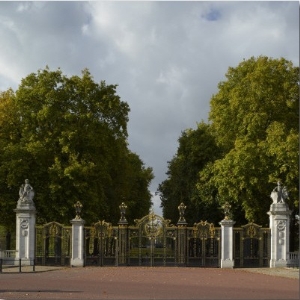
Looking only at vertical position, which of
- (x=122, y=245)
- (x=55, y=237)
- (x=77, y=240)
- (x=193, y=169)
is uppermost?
(x=193, y=169)

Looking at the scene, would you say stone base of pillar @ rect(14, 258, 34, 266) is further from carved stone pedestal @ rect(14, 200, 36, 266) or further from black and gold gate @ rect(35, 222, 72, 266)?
black and gold gate @ rect(35, 222, 72, 266)

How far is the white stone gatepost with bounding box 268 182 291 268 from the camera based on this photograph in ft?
123

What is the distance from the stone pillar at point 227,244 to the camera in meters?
37.8

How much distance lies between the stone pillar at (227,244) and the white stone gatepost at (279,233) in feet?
6.78

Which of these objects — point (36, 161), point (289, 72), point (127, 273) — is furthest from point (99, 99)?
point (127, 273)

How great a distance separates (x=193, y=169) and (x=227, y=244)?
13.5m

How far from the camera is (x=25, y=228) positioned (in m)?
38.0

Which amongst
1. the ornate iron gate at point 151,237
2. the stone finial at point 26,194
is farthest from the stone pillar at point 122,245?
the stone finial at point 26,194

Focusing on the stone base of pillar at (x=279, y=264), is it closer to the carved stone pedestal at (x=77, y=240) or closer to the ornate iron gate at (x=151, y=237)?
the ornate iron gate at (x=151, y=237)

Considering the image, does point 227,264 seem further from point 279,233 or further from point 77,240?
point 77,240

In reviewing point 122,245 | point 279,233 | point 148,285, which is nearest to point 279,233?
point 279,233

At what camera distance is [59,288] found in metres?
23.4

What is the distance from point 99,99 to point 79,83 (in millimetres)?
1593

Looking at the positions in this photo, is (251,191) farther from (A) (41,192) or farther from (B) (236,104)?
(A) (41,192)
